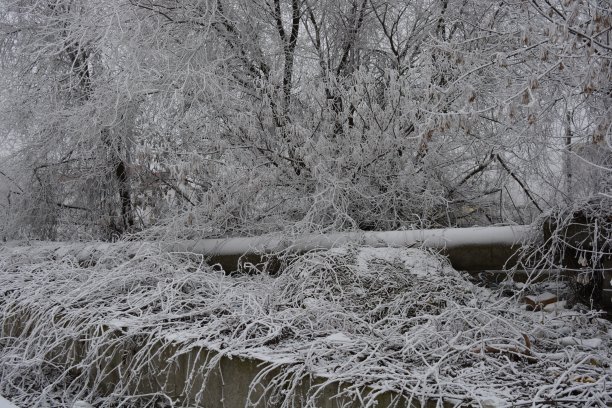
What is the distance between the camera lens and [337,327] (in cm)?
412

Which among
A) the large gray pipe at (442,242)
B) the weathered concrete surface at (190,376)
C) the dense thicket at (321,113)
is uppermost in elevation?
the dense thicket at (321,113)

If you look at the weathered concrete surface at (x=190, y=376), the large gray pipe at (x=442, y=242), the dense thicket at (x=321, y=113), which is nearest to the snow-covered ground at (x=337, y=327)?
the weathered concrete surface at (x=190, y=376)

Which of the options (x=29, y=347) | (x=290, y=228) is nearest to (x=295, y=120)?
(x=290, y=228)

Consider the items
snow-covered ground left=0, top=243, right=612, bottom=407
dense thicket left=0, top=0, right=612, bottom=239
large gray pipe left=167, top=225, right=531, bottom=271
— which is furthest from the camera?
dense thicket left=0, top=0, right=612, bottom=239

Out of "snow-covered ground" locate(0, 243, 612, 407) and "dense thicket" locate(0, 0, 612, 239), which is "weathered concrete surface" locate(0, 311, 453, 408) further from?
"dense thicket" locate(0, 0, 612, 239)

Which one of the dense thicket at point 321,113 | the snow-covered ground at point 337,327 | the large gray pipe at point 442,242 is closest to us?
the snow-covered ground at point 337,327

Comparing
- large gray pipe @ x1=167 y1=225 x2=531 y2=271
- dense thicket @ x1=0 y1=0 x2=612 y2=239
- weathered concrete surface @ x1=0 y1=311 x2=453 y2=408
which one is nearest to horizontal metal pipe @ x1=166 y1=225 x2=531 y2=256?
large gray pipe @ x1=167 y1=225 x2=531 y2=271

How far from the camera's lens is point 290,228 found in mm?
7547

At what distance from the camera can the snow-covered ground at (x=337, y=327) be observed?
9.97 ft

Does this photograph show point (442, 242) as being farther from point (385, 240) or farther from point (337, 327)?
point (337, 327)

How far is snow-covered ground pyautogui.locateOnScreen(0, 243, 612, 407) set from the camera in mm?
3039

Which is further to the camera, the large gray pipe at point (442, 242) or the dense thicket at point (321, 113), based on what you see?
the dense thicket at point (321, 113)

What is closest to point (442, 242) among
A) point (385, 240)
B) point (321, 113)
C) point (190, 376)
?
point (385, 240)

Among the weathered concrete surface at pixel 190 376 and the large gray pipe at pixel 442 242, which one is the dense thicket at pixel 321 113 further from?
the weathered concrete surface at pixel 190 376
